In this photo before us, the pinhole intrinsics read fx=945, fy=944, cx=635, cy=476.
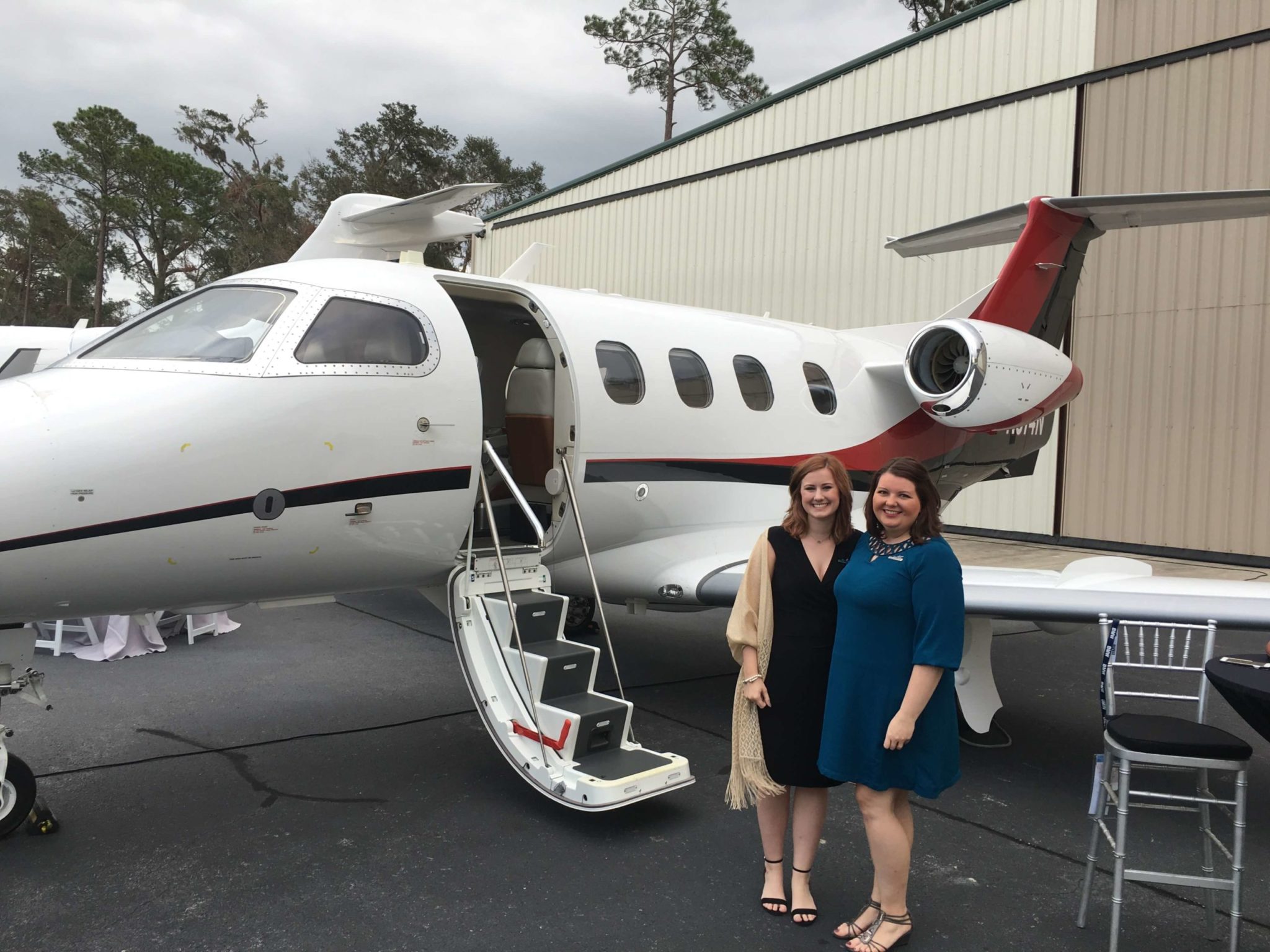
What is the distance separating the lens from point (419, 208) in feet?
22.8

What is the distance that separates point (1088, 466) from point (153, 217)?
56.0 m

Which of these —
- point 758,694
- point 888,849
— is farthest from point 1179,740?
point 758,694

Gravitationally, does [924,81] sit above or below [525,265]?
above

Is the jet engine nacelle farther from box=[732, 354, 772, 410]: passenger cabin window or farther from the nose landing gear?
the nose landing gear

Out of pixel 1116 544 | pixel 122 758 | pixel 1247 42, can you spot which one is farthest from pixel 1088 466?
pixel 122 758

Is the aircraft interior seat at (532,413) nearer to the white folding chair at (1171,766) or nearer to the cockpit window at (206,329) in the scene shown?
the cockpit window at (206,329)

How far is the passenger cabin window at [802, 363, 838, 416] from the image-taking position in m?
8.02

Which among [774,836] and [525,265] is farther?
[525,265]

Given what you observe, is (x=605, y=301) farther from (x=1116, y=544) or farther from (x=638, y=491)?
(x=1116, y=544)

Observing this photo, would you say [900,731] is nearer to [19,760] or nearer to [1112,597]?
[1112,597]

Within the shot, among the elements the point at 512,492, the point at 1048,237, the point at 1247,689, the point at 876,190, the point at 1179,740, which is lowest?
the point at 1179,740

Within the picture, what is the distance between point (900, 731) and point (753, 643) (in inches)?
26.0

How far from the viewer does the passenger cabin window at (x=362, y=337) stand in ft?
16.2

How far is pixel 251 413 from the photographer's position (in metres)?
4.56
